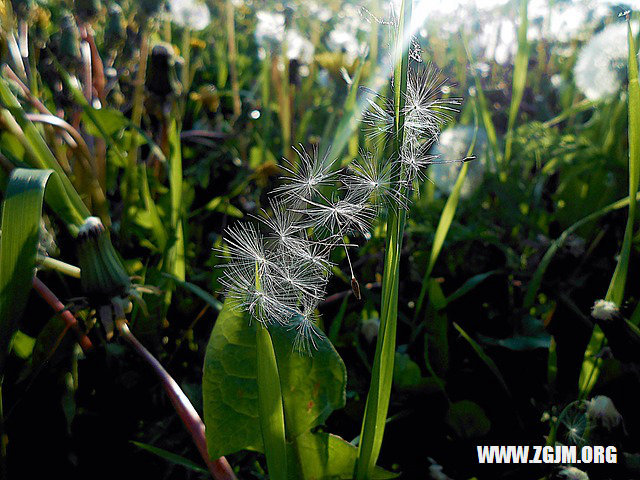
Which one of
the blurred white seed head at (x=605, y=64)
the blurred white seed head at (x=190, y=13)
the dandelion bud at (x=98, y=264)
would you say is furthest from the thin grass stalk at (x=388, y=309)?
the blurred white seed head at (x=190, y=13)

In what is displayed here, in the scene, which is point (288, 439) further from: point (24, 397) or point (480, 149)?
point (480, 149)

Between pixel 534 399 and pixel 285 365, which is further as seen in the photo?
pixel 534 399

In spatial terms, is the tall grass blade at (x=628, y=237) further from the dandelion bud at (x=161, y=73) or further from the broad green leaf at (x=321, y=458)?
the dandelion bud at (x=161, y=73)

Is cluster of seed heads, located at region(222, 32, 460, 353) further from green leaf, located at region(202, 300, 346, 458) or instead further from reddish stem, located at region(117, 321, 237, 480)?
reddish stem, located at region(117, 321, 237, 480)

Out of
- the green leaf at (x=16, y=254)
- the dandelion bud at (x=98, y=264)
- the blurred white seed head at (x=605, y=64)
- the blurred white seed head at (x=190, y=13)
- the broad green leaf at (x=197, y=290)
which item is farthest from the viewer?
the blurred white seed head at (x=190, y=13)

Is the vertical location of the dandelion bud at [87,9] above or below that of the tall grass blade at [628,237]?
above

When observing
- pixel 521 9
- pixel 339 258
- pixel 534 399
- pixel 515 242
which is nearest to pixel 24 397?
pixel 339 258

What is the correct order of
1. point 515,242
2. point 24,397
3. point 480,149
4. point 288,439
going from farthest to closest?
point 480,149 < point 515,242 < point 24,397 < point 288,439
